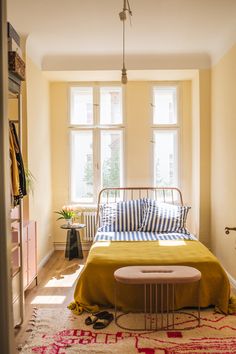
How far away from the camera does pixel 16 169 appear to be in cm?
268

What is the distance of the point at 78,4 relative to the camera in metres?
3.34

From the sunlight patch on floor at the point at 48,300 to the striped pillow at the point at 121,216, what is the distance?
1.18 metres

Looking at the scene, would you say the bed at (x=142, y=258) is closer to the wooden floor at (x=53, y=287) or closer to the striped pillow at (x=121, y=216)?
the striped pillow at (x=121, y=216)

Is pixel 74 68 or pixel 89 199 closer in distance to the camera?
pixel 74 68

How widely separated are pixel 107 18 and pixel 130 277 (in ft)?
8.28

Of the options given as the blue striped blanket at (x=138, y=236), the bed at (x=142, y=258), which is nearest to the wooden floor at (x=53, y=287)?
the bed at (x=142, y=258)

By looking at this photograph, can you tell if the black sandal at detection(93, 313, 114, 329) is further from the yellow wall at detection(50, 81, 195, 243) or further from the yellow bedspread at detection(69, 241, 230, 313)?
the yellow wall at detection(50, 81, 195, 243)

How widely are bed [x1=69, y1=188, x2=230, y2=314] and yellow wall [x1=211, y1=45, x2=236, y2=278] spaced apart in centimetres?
43

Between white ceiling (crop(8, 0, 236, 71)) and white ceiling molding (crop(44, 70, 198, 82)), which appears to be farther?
white ceiling molding (crop(44, 70, 198, 82))

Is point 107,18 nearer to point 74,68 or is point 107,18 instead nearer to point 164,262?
point 74,68

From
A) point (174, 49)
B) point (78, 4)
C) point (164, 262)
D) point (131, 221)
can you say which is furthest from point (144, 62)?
point (164, 262)

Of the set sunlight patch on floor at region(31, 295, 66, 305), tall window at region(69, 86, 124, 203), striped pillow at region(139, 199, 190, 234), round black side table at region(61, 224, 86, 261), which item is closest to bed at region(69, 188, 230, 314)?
striped pillow at region(139, 199, 190, 234)

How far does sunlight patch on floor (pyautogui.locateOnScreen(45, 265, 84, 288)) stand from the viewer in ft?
13.3

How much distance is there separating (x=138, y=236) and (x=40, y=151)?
1743mm
